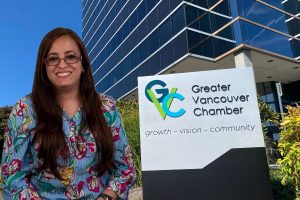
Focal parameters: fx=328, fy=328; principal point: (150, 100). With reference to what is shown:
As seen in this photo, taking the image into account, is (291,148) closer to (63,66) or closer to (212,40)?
(63,66)

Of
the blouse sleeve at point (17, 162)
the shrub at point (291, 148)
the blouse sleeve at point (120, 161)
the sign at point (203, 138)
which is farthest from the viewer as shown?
the shrub at point (291, 148)

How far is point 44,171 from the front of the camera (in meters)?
1.44

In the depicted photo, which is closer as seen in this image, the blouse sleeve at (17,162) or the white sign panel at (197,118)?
the blouse sleeve at (17,162)

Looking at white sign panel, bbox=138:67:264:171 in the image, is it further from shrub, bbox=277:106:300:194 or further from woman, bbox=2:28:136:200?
woman, bbox=2:28:136:200

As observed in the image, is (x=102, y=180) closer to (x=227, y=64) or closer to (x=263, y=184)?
(x=263, y=184)

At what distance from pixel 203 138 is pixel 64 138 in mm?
2873

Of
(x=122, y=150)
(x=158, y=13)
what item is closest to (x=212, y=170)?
(x=122, y=150)

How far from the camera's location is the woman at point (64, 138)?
1.43 meters

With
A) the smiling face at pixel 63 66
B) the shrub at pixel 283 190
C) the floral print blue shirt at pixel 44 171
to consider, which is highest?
the smiling face at pixel 63 66

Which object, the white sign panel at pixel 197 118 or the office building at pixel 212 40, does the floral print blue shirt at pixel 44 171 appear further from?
the office building at pixel 212 40

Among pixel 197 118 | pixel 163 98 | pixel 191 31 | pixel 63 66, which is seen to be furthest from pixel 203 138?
pixel 191 31

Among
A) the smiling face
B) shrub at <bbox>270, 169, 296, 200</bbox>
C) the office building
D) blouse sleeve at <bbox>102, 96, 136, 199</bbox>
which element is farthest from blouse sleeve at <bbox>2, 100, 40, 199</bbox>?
the office building

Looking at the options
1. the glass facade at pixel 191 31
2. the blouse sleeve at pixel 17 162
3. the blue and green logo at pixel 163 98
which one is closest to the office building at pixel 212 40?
the glass facade at pixel 191 31

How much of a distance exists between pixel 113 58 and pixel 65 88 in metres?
33.0
